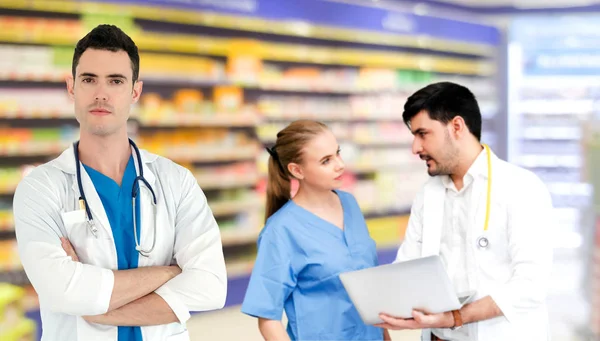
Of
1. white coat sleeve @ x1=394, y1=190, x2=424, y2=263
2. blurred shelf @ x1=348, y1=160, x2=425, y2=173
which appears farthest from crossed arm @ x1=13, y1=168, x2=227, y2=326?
blurred shelf @ x1=348, y1=160, x2=425, y2=173

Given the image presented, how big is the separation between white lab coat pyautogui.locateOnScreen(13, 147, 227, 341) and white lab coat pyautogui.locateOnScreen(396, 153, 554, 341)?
935mm

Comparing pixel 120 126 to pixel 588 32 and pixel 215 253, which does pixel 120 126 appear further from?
pixel 588 32

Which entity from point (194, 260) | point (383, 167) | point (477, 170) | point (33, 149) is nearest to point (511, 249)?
point (477, 170)

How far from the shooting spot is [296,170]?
2.70m

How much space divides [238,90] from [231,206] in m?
1.10

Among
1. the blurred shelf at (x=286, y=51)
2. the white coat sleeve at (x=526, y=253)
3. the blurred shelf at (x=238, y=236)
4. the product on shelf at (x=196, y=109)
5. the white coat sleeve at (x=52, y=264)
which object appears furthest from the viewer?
the blurred shelf at (x=238, y=236)

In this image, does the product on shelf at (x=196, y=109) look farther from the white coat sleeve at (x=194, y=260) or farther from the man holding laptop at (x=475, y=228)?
the white coat sleeve at (x=194, y=260)

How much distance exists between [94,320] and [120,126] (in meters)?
0.52

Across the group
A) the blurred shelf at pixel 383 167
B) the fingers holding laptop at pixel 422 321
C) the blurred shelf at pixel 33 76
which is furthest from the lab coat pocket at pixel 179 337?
the blurred shelf at pixel 383 167

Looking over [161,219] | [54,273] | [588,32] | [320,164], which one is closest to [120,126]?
[161,219]

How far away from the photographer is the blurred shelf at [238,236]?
22.1ft

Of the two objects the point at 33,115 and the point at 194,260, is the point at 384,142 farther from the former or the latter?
the point at 194,260

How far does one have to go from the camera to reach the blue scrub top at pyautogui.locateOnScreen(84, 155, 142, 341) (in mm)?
1929

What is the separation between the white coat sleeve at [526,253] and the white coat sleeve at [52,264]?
52.1 inches
